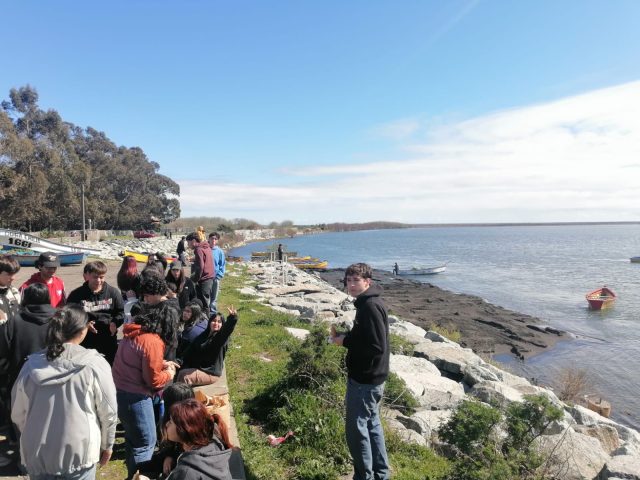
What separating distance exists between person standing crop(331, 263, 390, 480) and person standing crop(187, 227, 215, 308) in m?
5.01

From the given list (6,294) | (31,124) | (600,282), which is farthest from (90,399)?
(31,124)

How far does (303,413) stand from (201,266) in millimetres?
3996

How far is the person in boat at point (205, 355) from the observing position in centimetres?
492

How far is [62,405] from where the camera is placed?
2.55 m

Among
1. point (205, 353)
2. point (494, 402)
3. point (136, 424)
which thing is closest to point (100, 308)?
point (205, 353)

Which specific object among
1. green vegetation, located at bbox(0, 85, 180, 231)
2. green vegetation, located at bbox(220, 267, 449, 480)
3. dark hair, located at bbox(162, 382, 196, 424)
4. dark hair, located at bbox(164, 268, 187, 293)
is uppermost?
green vegetation, located at bbox(0, 85, 180, 231)

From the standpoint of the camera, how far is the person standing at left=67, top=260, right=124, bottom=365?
184 inches

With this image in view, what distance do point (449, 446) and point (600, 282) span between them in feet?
123

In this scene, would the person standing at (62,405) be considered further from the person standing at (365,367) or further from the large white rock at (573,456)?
the large white rock at (573,456)

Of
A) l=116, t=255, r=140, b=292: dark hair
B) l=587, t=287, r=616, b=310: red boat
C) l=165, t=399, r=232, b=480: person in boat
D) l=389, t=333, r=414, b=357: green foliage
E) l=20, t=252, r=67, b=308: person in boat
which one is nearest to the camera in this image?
l=165, t=399, r=232, b=480: person in boat

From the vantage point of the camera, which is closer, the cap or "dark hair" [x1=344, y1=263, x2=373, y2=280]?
"dark hair" [x1=344, y1=263, x2=373, y2=280]

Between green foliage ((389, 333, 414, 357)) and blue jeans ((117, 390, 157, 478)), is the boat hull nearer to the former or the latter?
green foliage ((389, 333, 414, 357))

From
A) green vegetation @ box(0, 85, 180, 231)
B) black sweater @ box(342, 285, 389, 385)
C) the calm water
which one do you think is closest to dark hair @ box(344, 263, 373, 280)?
black sweater @ box(342, 285, 389, 385)

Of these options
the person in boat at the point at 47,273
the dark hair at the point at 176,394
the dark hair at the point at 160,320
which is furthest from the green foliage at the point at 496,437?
the person in boat at the point at 47,273
